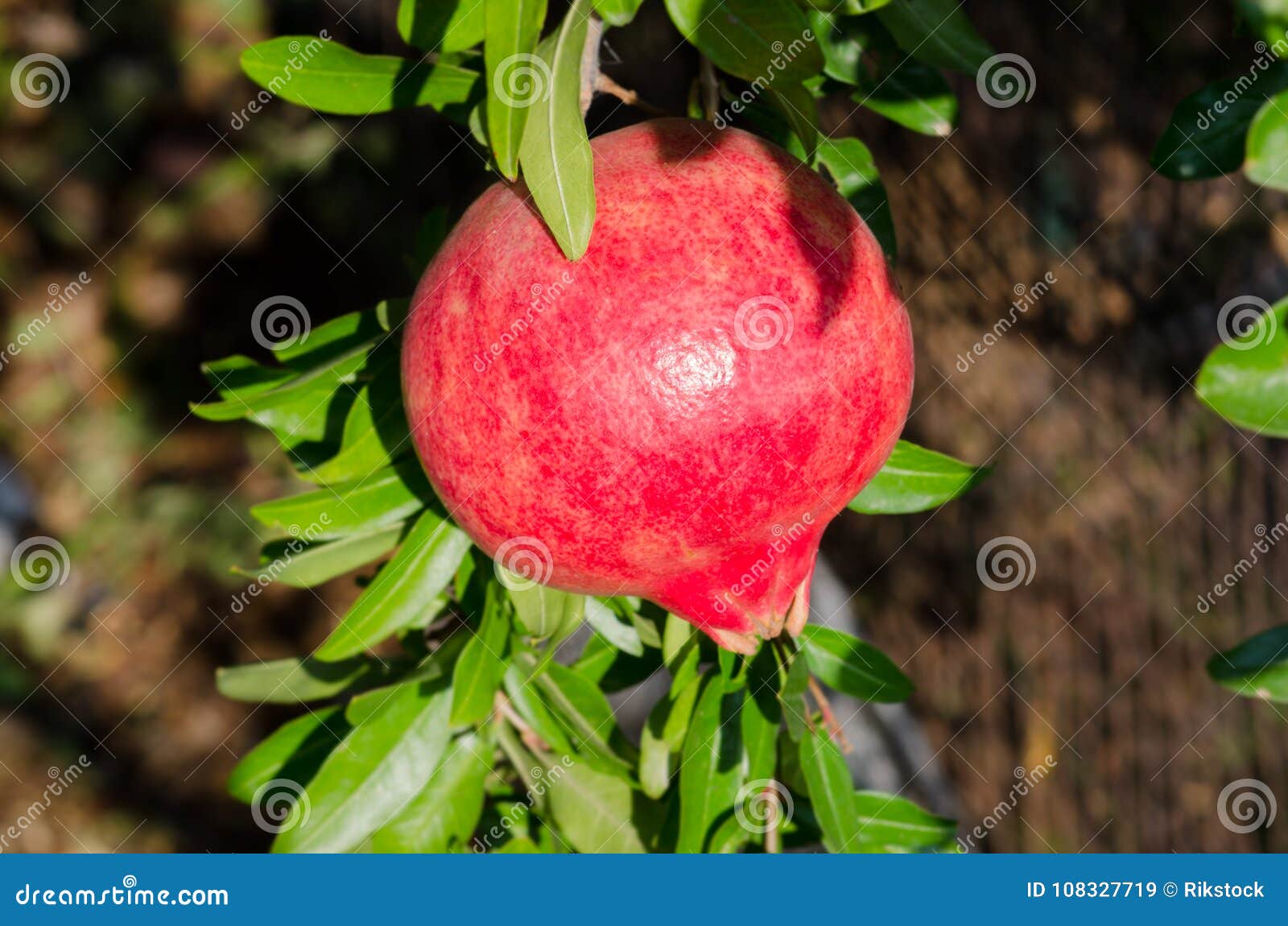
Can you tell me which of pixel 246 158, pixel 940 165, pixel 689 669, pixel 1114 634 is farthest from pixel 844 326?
pixel 246 158

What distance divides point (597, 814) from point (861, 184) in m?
0.66

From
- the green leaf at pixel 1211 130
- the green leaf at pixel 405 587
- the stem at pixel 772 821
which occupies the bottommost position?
the stem at pixel 772 821

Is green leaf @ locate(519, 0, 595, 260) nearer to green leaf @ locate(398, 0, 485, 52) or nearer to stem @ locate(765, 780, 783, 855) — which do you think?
green leaf @ locate(398, 0, 485, 52)

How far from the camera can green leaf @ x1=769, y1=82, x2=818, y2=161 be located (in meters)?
0.90

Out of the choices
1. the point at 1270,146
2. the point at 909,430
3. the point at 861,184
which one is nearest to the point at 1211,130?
the point at 1270,146

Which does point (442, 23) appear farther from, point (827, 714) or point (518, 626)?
point (827, 714)

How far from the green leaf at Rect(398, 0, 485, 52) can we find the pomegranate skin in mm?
125

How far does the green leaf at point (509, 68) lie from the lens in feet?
2.41

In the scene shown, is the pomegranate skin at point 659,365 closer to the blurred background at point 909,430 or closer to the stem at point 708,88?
the stem at point 708,88

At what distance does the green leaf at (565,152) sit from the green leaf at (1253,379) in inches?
15.5

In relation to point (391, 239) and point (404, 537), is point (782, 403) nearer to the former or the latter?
point (404, 537)

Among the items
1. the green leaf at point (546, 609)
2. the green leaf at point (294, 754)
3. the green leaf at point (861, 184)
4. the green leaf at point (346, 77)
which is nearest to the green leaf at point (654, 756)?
the green leaf at point (546, 609)

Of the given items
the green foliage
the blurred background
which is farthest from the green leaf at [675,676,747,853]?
the blurred background

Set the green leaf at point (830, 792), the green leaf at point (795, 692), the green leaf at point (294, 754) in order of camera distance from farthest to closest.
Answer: the green leaf at point (294, 754) → the green leaf at point (830, 792) → the green leaf at point (795, 692)
